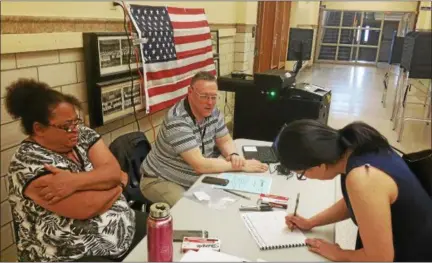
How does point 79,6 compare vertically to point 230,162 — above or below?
above

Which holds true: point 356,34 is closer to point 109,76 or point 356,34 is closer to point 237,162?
point 109,76

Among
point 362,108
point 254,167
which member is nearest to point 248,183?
point 254,167

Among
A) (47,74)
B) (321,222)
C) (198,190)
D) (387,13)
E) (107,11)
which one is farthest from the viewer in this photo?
(387,13)

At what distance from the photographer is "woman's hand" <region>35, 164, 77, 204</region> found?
132 cm

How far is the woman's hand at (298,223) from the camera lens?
1.37 m

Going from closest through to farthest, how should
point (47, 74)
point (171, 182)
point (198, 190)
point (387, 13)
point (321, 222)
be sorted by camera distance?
point (321, 222)
point (198, 190)
point (47, 74)
point (171, 182)
point (387, 13)

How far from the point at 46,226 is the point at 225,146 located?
1157 millimetres

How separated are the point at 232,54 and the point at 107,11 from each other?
2.36 m

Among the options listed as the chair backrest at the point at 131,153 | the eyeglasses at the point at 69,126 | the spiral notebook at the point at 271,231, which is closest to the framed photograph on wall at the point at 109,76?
the chair backrest at the point at 131,153

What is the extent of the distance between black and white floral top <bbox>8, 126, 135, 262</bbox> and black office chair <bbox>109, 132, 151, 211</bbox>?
24.5 inches

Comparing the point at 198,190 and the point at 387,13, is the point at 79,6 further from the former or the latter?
the point at 387,13

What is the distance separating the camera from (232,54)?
4.54m

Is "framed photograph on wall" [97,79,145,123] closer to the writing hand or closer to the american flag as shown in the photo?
the american flag

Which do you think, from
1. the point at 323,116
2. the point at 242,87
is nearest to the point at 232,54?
the point at 242,87
